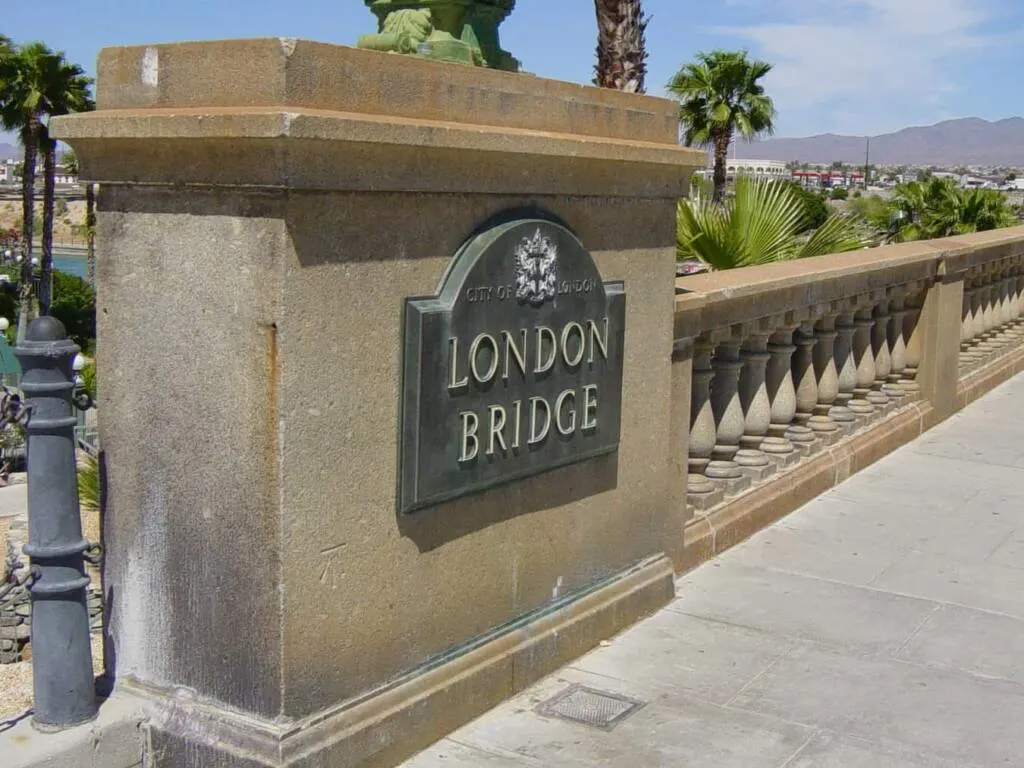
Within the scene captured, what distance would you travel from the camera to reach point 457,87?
3803 mm

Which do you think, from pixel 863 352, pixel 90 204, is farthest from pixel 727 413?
pixel 90 204

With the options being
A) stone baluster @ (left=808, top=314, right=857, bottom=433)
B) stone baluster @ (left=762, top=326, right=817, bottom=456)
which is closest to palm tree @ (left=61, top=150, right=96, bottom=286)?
stone baluster @ (left=762, top=326, right=817, bottom=456)

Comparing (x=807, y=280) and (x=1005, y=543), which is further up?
(x=807, y=280)

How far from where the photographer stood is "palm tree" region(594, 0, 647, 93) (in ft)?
44.9

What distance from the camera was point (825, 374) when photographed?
745 cm

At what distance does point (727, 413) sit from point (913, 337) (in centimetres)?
309

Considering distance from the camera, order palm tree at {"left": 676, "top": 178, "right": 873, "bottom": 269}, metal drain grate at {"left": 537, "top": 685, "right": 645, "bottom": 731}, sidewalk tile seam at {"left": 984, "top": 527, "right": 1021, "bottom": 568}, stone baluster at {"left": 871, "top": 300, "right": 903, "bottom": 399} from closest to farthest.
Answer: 1. metal drain grate at {"left": 537, "top": 685, "right": 645, "bottom": 731}
2. sidewalk tile seam at {"left": 984, "top": 527, "right": 1021, "bottom": 568}
3. stone baluster at {"left": 871, "top": 300, "right": 903, "bottom": 399}
4. palm tree at {"left": 676, "top": 178, "right": 873, "bottom": 269}

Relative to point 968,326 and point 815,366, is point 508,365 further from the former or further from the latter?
point 968,326

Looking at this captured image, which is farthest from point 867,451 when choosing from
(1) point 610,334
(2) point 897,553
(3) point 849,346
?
(1) point 610,334

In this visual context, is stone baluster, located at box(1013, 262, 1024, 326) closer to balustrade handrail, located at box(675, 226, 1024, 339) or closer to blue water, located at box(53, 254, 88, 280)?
balustrade handrail, located at box(675, 226, 1024, 339)

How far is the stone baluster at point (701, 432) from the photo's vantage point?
591 centimetres

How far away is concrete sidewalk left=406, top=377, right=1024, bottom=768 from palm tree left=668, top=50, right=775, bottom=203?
39738 mm

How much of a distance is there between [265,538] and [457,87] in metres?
1.46

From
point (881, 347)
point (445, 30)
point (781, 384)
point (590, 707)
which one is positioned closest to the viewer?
point (590, 707)
